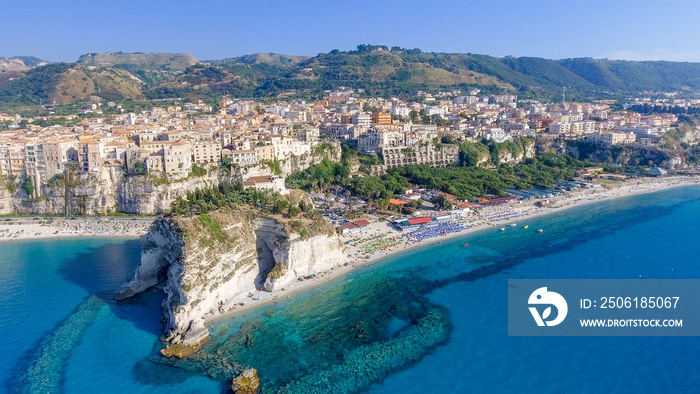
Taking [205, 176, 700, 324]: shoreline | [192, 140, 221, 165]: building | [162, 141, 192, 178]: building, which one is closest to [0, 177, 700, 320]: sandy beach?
[205, 176, 700, 324]: shoreline

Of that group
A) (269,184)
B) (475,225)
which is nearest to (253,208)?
(269,184)

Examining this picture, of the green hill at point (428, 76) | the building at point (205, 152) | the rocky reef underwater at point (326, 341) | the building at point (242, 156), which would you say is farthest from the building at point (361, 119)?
the green hill at point (428, 76)

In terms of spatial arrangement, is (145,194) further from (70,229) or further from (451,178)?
(451,178)

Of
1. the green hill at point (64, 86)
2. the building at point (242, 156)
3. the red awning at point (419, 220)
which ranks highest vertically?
the green hill at point (64, 86)

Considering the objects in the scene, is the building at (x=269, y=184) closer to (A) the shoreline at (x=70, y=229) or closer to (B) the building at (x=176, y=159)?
(A) the shoreline at (x=70, y=229)

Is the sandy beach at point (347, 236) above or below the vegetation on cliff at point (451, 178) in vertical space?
below

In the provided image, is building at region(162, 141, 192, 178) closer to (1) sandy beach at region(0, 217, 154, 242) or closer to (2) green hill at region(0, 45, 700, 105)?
(1) sandy beach at region(0, 217, 154, 242)
